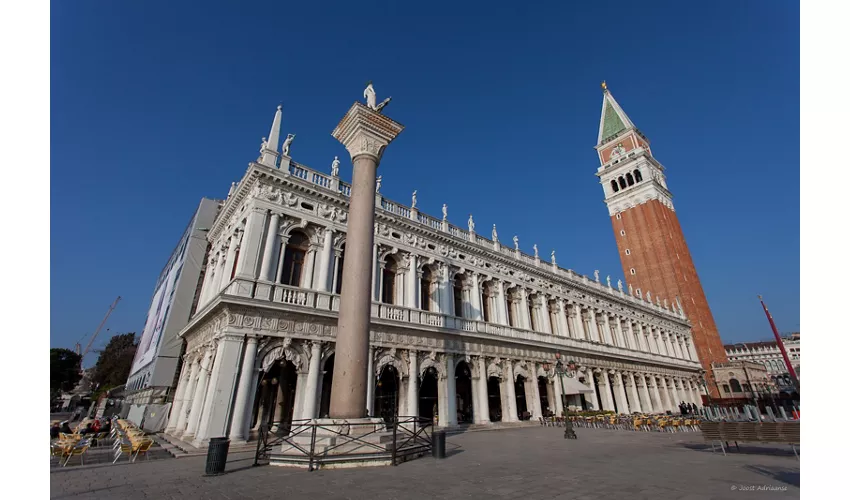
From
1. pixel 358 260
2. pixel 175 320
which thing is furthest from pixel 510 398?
pixel 175 320

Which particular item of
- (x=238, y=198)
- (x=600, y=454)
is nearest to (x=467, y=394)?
(x=600, y=454)

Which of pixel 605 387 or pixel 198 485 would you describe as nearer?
pixel 198 485

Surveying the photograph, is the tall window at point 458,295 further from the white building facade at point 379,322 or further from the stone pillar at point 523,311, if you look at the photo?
the stone pillar at point 523,311

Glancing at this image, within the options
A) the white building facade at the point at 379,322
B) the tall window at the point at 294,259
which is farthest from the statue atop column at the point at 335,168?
the tall window at the point at 294,259

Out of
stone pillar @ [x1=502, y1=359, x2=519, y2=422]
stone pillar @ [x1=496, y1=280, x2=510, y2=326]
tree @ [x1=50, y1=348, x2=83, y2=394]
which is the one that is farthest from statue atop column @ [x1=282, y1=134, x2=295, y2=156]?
tree @ [x1=50, y1=348, x2=83, y2=394]

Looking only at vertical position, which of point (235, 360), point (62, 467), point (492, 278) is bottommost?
point (62, 467)

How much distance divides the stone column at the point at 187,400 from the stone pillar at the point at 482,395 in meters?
13.8

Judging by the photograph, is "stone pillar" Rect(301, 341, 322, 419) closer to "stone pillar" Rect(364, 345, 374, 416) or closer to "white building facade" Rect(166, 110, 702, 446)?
"white building facade" Rect(166, 110, 702, 446)

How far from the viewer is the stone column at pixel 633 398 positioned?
3150 centimetres

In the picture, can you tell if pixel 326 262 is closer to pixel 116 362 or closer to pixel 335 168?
pixel 335 168

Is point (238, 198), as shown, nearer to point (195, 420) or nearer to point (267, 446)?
point (195, 420)

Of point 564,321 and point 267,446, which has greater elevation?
point 564,321

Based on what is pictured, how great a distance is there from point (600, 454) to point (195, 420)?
1428cm

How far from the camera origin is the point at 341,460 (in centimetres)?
812
